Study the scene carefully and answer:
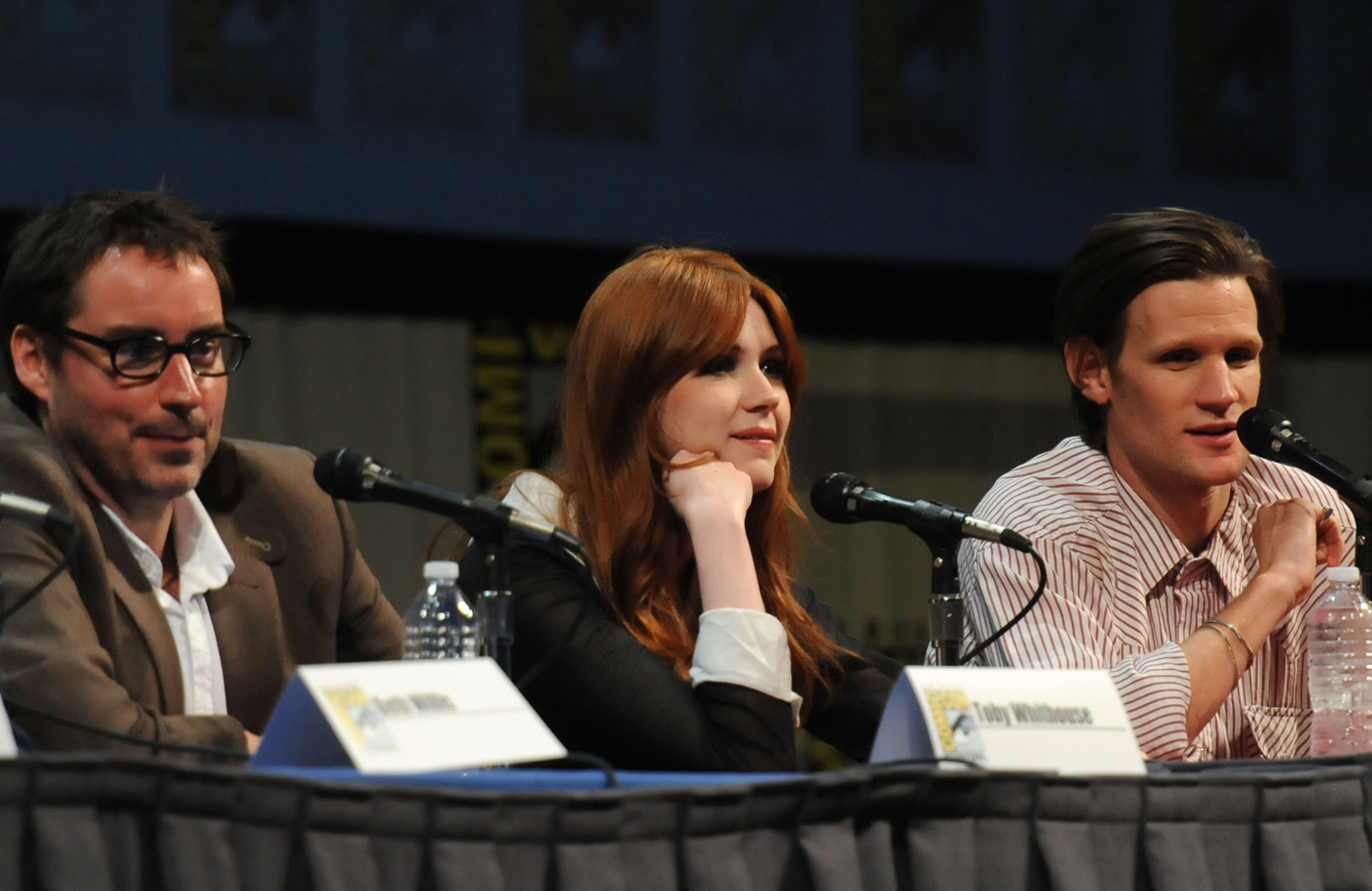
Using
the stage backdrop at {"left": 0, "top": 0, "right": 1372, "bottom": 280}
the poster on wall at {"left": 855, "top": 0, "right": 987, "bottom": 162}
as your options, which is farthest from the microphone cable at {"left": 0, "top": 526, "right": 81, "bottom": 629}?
the poster on wall at {"left": 855, "top": 0, "right": 987, "bottom": 162}

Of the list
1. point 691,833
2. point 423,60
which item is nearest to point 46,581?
point 691,833

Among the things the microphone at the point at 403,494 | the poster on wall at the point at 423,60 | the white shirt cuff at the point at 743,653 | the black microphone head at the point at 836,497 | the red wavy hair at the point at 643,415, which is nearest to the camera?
the microphone at the point at 403,494

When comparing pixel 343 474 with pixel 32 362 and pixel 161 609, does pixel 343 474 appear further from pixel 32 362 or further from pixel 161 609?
pixel 32 362

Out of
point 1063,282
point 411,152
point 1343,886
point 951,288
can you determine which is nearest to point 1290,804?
point 1343,886

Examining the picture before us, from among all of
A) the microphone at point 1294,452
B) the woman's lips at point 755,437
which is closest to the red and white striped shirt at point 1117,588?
the microphone at point 1294,452

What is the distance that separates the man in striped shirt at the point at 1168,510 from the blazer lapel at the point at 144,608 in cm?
114

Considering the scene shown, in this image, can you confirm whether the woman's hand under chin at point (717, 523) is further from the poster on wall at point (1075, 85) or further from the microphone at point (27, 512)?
the poster on wall at point (1075, 85)

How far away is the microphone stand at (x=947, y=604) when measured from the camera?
2.01 m

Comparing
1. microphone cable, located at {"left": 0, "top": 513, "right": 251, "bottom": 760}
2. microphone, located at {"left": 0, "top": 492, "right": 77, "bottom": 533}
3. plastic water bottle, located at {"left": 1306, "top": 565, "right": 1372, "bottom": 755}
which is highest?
microphone, located at {"left": 0, "top": 492, "right": 77, "bottom": 533}

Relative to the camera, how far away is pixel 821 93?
213 inches

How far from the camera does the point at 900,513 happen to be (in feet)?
6.49

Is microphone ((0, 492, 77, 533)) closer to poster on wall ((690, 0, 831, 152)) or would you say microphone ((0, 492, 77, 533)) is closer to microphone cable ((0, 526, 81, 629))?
microphone cable ((0, 526, 81, 629))

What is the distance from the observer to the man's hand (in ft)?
8.09

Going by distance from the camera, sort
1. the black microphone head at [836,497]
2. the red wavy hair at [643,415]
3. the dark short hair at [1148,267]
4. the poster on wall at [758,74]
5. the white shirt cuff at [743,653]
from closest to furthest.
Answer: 1. the black microphone head at [836,497]
2. the white shirt cuff at [743,653]
3. the red wavy hair at [643,415]
4. the dark short hair at [1148,267]
5. the poster on wall at [758,74]
